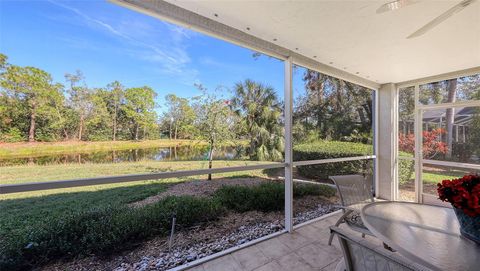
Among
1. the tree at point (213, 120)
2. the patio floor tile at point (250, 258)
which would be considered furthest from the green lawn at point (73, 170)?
the patio floor tile at point (250, 258)

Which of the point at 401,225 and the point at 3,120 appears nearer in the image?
the point at 401,225

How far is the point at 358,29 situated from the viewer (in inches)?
82.8

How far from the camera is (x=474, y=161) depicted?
331cm

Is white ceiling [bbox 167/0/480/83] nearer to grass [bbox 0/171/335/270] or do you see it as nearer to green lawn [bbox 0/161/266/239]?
green lawn [bbox 0/161/266/239]

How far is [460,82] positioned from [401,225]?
3692mm

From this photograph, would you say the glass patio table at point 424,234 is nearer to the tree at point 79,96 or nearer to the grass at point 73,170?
the grass at point 73,170

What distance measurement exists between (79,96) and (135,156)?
0.80 m

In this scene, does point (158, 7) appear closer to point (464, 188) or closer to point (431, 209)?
point (464, 188)

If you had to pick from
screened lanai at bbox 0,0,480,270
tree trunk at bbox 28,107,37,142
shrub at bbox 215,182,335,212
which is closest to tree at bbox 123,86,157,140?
screened lanai at bbox 0,0,480,270

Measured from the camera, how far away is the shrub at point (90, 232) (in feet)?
6.06

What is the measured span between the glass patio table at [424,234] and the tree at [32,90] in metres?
2.77

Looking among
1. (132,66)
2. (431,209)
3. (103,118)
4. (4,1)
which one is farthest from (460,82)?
(4,1)

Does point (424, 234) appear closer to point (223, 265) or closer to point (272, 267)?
point (272, 267)

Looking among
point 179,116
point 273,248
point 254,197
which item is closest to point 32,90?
point 179,116
